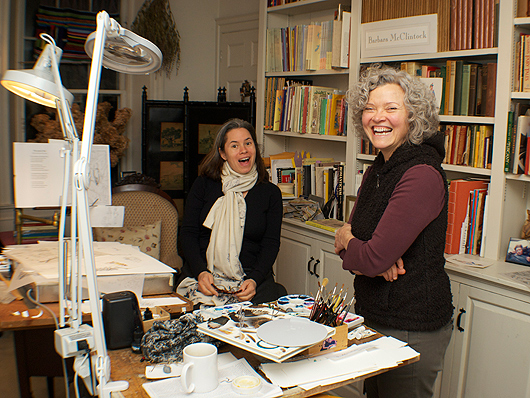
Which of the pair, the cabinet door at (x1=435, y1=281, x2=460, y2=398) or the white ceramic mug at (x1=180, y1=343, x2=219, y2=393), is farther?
the cabinet door at (x1=435, y1=281, x2=460, y2=398)

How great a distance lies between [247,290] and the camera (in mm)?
2271

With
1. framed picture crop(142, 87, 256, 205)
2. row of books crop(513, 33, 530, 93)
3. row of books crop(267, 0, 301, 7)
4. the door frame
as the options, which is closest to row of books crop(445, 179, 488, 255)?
row of books crop(513, 33, 530, 93)

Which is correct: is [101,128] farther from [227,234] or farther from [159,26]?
[227,234]

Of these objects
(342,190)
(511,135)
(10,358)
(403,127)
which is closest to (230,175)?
(342,190)

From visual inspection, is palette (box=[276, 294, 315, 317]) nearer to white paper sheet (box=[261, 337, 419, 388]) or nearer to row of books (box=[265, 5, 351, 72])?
white paper sheet (box=[261, 337, 419, 388])

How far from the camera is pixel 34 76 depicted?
44.0 inches

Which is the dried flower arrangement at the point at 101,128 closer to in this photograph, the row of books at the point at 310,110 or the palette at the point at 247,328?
the row of books at the point at 310,110

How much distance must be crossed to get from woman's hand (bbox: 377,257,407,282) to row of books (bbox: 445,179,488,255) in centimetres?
86

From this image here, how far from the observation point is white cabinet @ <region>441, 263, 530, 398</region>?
6.32ft

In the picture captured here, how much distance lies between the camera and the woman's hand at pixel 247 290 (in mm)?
2260

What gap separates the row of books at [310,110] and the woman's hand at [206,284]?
1.24 m

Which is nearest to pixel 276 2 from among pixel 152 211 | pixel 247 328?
pixel 152 211

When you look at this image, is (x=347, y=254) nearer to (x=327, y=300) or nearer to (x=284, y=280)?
(x=327, y=300)

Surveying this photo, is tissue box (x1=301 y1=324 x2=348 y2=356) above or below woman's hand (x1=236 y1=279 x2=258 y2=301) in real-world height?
above
